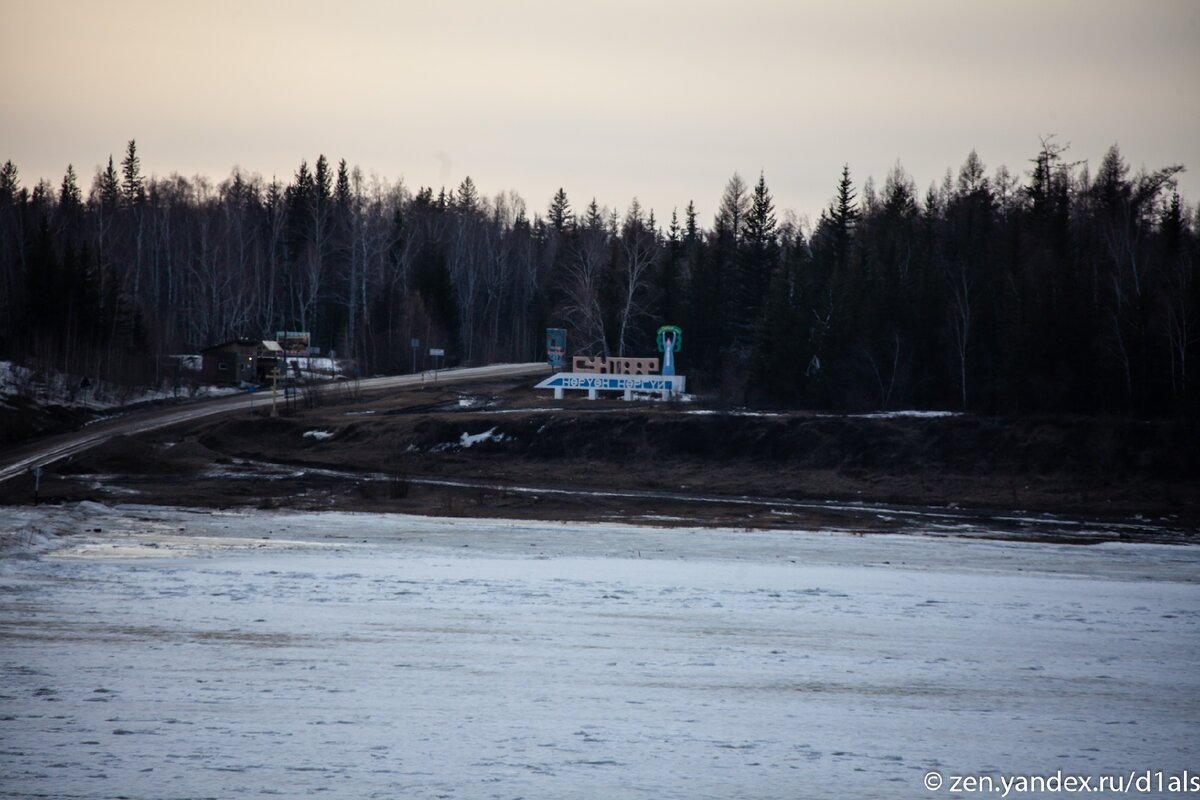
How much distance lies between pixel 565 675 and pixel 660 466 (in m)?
30.6

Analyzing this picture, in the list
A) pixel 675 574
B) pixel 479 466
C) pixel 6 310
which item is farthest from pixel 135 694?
pixel 6 310

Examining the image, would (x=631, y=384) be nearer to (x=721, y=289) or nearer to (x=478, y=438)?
(x=478, y=438)

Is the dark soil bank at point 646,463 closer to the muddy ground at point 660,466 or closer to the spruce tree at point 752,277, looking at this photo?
the muddy ground at point 660,466

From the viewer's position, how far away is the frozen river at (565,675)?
852 cm

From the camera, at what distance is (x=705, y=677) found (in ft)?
37.3

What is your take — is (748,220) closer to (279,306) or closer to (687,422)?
(687,422)

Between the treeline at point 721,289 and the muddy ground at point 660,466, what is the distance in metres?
9.02

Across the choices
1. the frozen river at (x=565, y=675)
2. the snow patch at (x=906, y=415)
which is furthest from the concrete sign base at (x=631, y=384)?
the frozen river at (x=565, y=675)

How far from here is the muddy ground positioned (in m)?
32.0

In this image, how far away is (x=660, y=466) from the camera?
41719 millimetres

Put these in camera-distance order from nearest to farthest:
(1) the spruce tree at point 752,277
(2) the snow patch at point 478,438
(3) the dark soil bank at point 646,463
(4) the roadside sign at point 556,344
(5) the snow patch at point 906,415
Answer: (3) the dark soil bank at point 646,463
(5) the snow patch at point 906,415
(2) the snow patch at point 478,438
(4) the roadside sign at point 556,344
(1) the spruce tree at point 752,277

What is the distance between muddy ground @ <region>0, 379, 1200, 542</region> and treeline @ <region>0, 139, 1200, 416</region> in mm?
9017

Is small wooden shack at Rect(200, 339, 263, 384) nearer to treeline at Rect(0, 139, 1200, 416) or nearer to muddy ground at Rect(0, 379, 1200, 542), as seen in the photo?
treeline at Rect(0, 139, 1200, 416)

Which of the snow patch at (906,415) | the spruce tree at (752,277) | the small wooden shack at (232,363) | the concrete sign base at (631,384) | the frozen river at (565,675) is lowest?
the frozen river at (565,675)
